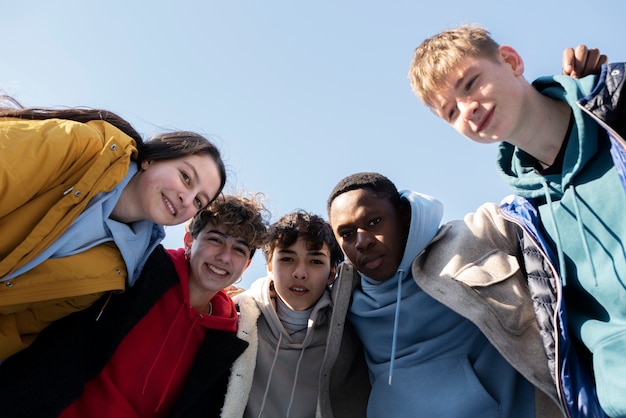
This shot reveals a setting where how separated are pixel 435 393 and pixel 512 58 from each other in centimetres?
175

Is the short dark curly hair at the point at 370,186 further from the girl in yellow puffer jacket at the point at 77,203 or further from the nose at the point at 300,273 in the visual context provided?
the girl in yellow puffer jacket at the point at 77,203

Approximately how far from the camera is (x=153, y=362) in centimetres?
278

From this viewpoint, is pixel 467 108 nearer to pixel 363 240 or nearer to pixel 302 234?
pixel 363 240

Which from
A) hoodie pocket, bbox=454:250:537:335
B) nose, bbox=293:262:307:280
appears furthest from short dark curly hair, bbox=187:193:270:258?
hoodie pocket, bbox=454:250:537:335

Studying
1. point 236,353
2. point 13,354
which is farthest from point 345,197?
point 13,354

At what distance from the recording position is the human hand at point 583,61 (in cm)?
227

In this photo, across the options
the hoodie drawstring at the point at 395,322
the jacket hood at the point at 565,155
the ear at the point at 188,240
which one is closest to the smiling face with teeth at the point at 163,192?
the ear at the point at 188,240

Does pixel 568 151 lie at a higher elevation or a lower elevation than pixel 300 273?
higher

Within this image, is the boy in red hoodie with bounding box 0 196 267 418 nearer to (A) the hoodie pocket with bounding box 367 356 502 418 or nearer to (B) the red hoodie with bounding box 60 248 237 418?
(B) the red hoodie with bounding box 60 248 237 418

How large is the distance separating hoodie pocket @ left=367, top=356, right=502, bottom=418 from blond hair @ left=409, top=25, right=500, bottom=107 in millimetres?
1415

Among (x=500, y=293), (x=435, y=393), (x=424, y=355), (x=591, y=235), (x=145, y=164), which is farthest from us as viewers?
(x=145, y=164)

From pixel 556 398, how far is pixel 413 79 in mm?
1684

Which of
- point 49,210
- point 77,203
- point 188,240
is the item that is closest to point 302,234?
point 188,240

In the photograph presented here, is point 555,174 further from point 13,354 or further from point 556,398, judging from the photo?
point 13,354
